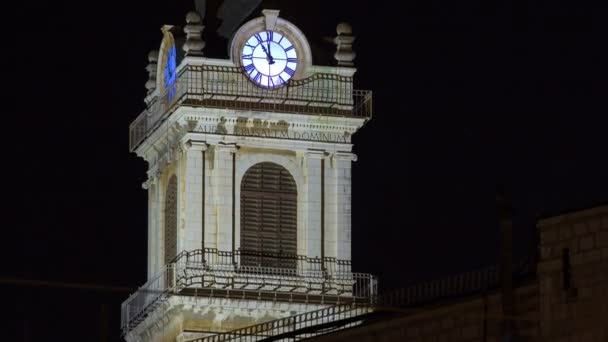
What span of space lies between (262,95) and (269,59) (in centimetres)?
155

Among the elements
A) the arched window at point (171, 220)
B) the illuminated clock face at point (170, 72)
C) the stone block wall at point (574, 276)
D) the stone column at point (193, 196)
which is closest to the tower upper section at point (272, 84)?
the illuminated clock face at point (170, 72)

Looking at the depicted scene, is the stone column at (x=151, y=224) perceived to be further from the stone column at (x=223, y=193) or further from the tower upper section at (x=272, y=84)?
the stone column at (x=223, y=193)

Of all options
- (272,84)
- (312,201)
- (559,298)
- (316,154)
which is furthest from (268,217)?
(559,298)

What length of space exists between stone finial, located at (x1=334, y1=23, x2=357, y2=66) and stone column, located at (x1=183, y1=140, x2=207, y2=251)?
196 inches

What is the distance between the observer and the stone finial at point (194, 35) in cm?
11962

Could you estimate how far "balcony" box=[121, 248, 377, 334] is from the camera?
11825 cm

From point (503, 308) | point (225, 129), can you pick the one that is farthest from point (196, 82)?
point (503, 308)

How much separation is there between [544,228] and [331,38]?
48.2 m

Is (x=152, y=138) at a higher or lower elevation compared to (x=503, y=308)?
higher

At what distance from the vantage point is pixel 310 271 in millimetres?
119562

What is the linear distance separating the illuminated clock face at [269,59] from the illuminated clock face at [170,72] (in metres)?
2.45

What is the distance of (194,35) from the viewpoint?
393ft

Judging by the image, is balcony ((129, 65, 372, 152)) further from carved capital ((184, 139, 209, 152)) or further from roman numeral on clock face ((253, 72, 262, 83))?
carved capital ((184, 139, 209, 152))

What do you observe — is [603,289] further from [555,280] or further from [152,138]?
[152,138]
